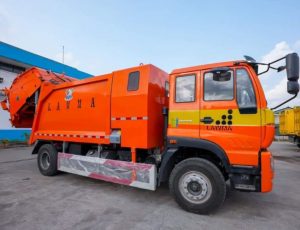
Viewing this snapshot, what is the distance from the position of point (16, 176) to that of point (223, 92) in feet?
21.2

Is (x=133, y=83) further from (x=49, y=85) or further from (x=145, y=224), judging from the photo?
(x=49, y=85)

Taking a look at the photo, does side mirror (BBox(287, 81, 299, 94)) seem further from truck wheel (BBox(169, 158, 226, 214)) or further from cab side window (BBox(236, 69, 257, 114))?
truck wheel (BBox(169, 158, 226, 214))

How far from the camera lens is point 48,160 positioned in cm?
672

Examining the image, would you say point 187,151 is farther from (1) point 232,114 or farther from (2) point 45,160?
(2) point 45,160

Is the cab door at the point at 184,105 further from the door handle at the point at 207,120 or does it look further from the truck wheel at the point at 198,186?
the truck wheel at the point at 198,186

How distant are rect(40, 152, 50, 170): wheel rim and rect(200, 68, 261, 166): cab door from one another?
5.10 meters

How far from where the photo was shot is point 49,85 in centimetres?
685

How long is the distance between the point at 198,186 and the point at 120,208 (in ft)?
5.08

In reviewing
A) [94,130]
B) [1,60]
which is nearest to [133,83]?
[94,130]

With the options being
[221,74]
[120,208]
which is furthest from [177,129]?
[120,208]

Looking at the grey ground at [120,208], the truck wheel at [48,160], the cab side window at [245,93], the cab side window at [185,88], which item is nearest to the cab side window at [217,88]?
the cab side window at [245,93]

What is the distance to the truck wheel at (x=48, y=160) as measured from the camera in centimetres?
651

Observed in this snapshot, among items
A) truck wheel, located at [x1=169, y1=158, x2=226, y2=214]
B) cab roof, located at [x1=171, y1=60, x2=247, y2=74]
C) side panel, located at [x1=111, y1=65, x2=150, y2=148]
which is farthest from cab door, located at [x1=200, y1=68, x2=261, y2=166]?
side panel, located at [x1=111, y1=65, x2=150, y2=148]

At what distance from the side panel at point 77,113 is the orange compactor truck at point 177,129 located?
27 millimetres
